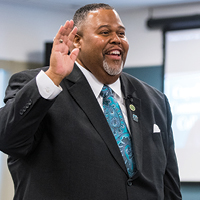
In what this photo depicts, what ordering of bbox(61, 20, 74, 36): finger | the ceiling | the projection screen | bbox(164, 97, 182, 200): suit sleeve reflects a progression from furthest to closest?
the ceiling < the projection screen < bbox(164, 97, 182, 200): suit sleeve < bbox(61, 20, 74, 36): finger

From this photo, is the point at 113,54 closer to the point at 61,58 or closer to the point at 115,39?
the point at 115,39

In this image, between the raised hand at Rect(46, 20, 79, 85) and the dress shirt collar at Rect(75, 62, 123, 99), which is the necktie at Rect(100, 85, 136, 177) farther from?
the raised hand at Rect(46, 20, 79, 85)

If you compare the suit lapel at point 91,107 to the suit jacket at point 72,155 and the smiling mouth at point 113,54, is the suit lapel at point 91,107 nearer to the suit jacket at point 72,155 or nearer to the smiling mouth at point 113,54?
the suit jacket at point 72,155

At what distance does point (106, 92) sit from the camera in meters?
1.78

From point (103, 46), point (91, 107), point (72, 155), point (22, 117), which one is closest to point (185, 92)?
point (103, 46)

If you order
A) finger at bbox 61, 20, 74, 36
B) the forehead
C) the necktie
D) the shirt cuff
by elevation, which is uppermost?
the forehead

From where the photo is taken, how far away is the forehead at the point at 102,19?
178 cm

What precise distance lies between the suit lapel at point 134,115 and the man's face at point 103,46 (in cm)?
12

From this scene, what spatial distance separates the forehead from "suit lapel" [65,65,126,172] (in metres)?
0.30

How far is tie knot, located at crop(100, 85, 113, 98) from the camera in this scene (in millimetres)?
1775

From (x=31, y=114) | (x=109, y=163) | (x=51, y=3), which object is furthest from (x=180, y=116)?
(x=31, y=114)

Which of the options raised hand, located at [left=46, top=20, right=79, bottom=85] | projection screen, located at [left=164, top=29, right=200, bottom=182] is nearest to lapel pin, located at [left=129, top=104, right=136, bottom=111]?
raised hand, located at [left=46, top=20, right=79, bottom=85]

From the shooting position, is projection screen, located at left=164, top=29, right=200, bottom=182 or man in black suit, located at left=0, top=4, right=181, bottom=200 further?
projection screen, located at left=164, top=29, right=200, bottom=182

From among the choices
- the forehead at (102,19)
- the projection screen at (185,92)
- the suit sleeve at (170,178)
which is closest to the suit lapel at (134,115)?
the suit sleeve at (170,178)
